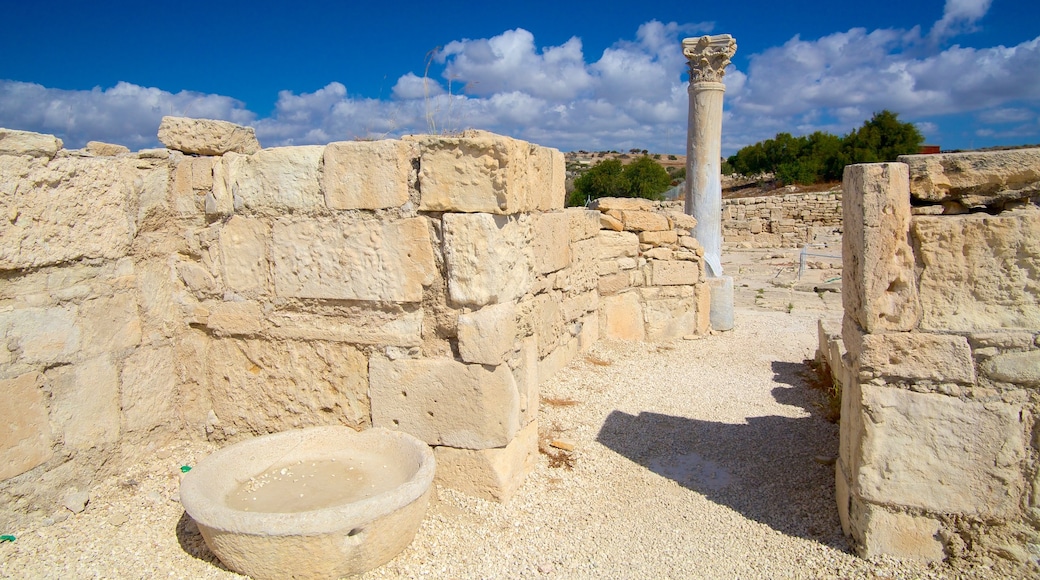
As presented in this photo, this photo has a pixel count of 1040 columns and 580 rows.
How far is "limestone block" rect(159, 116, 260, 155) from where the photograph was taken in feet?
12.4

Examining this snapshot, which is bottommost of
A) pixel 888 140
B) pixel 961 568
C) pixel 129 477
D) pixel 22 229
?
pixel 961 568

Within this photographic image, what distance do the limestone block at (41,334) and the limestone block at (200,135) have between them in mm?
1114

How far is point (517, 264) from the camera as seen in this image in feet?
11.5

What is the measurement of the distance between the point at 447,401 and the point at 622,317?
14.4ft

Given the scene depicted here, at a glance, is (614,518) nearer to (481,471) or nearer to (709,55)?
(481,471)

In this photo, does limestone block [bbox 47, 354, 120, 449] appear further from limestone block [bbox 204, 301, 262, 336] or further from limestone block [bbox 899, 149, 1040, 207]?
limestone block [bbox 899, 149, 1040, 207]

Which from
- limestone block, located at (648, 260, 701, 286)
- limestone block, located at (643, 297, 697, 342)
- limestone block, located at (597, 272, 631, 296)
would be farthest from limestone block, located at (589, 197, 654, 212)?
limestone block, located at (643, 297, 697, 342)

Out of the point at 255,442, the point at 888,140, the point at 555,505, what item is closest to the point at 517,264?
the point at 555,505

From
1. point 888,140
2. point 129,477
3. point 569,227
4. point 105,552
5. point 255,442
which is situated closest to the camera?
point 105,552

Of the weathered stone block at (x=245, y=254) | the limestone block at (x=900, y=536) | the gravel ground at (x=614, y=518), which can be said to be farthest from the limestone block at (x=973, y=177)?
the weathered stone block at (x=245, y=254)

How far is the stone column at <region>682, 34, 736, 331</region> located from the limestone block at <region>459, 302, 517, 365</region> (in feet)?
18.7

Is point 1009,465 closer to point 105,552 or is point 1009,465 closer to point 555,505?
point 555,505

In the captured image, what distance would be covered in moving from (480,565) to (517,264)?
4.89ft

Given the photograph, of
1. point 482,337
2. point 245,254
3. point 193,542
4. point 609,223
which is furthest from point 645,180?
point 193,542
